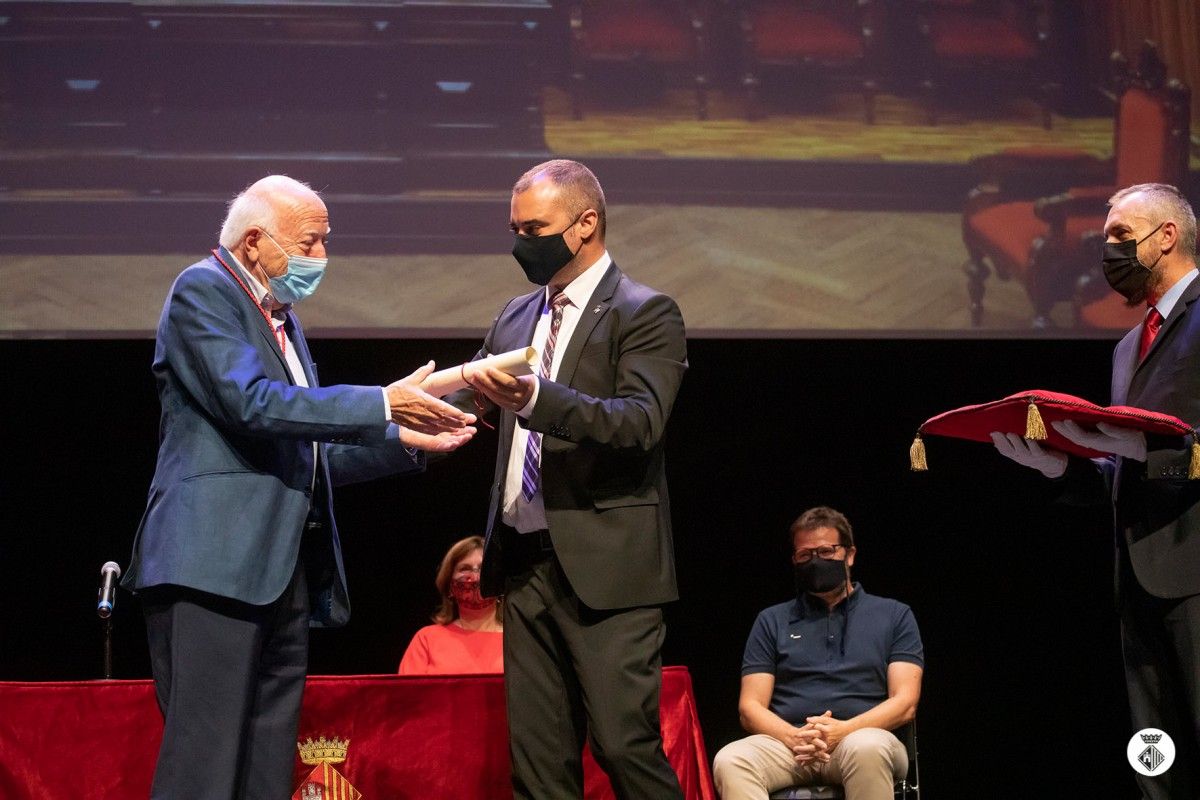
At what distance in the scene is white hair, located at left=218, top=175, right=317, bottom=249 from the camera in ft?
9.81

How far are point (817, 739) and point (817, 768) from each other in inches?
4.5

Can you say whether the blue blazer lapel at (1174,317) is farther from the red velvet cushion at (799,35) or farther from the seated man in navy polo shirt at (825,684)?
the red velvet cushion at (799,35)

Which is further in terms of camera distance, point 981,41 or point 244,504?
point 981,41

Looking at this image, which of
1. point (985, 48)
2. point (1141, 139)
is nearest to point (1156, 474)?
point (1141, 139)

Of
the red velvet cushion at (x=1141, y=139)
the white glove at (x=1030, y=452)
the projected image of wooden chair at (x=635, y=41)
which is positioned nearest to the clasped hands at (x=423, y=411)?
the white glove at (x=1030, y=452)

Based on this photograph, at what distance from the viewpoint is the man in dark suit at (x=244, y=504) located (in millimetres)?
2658

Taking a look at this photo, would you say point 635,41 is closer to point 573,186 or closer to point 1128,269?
point 573,186

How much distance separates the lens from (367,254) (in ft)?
16.0

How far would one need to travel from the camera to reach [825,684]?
14.7ft

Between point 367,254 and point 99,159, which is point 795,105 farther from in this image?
point 99,159

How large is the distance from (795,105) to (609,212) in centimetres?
81

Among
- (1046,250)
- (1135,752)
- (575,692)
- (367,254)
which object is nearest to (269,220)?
(575,692)

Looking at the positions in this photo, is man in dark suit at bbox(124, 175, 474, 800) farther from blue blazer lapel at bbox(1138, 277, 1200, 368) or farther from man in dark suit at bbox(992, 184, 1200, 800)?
blue blazer lapel at bbox(1138, 277, 1200, 368)

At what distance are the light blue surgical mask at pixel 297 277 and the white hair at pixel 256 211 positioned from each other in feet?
0.11
